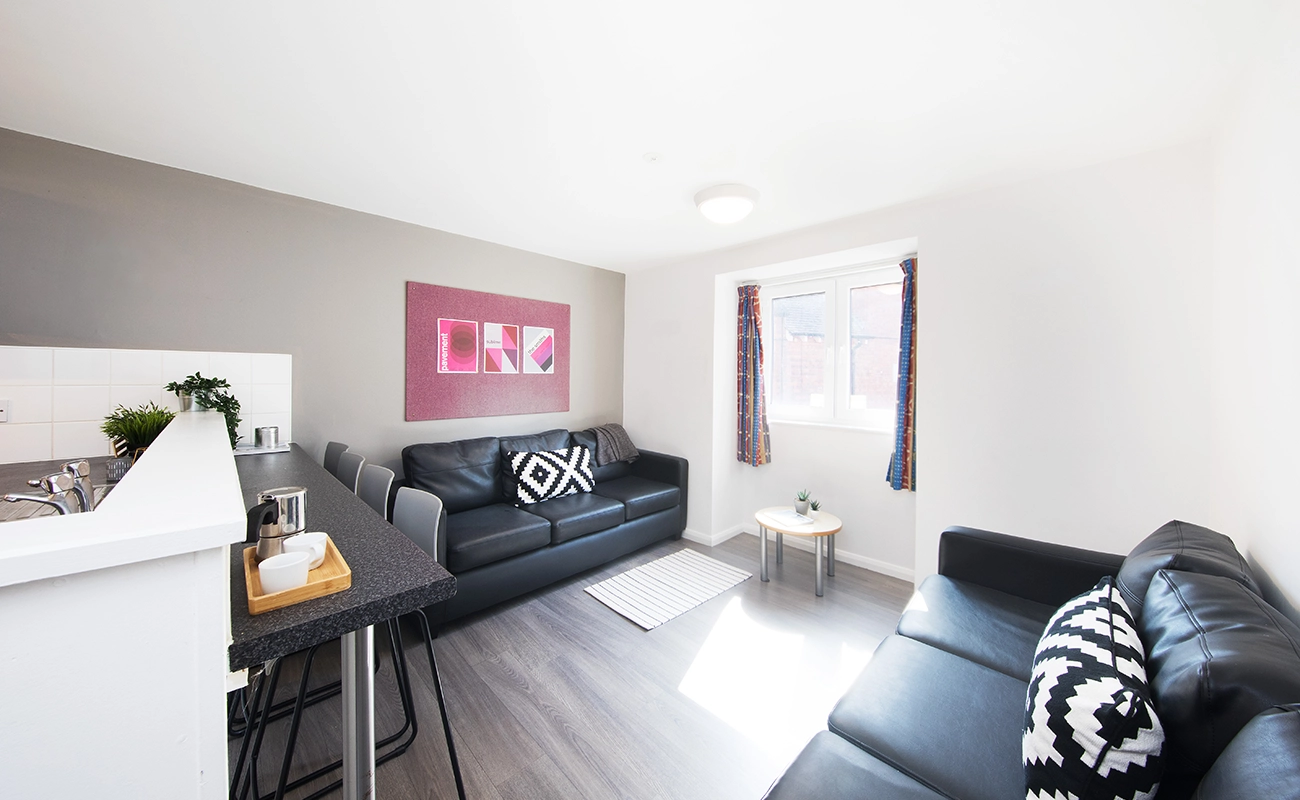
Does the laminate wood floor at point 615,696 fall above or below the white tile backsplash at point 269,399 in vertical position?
below

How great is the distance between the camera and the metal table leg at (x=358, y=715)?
1125mm

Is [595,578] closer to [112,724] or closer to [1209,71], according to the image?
[112,724]

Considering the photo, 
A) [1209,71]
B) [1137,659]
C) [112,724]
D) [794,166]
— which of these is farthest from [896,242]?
[112,724]

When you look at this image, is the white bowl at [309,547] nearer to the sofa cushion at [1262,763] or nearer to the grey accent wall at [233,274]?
the sofa cushion at [1262,763]

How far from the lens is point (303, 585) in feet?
3.10

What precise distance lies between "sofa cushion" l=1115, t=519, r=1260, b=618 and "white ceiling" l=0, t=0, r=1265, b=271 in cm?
150

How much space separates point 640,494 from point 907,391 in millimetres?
1947

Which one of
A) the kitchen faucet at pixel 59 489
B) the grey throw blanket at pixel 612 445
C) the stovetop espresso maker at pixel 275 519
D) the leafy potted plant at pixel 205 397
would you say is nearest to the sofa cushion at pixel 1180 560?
the stovetop espresso maker at pixel 275 519

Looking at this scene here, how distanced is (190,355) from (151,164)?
92 centimetres

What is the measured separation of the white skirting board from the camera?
323 centimetres

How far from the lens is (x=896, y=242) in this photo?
2799mm

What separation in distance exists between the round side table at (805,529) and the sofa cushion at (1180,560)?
1.47 m

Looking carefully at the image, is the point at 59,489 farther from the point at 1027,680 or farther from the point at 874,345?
the point at 874,345

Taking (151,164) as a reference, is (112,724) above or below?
below
